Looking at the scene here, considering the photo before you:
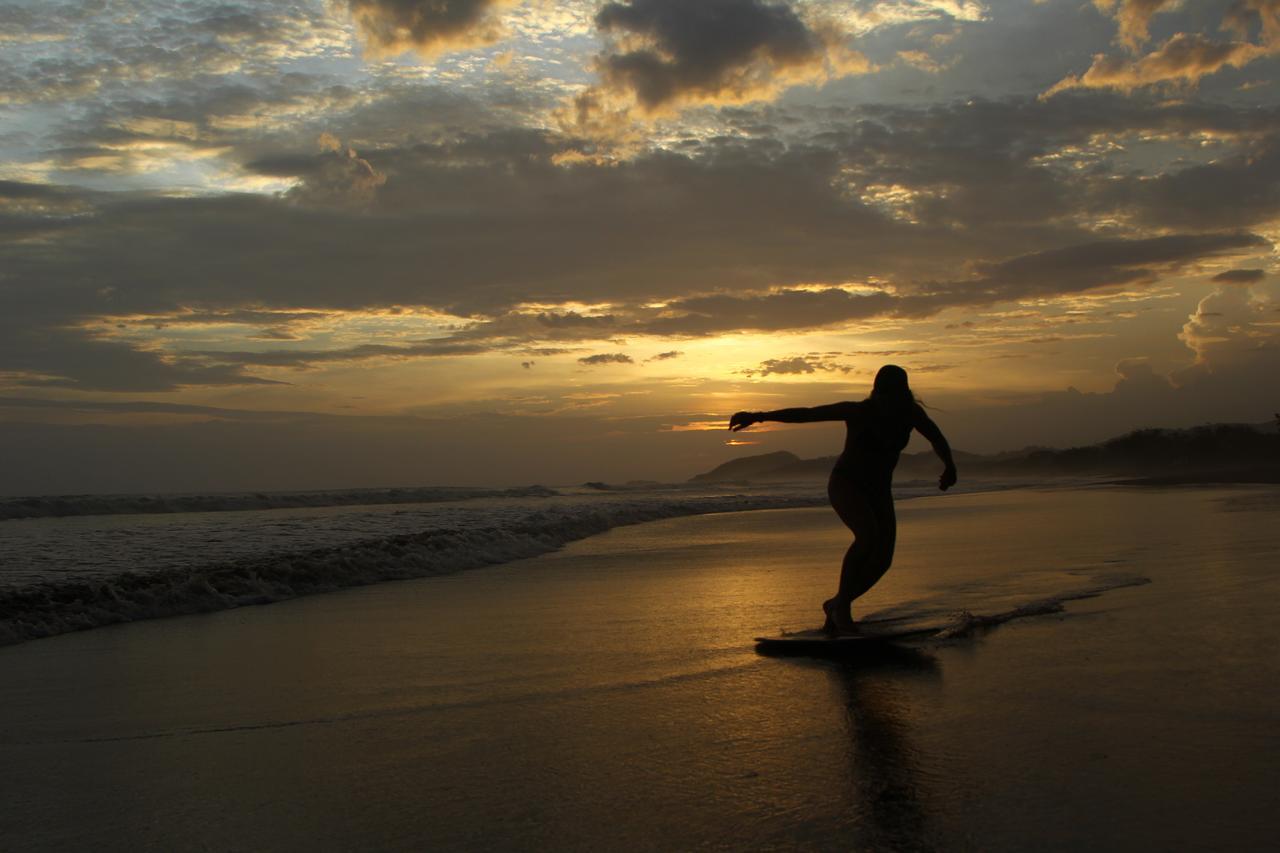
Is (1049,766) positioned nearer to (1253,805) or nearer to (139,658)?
(1253,805)

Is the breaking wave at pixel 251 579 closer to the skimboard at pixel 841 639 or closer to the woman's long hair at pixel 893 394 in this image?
Result: the skimboard at pixel 841 639

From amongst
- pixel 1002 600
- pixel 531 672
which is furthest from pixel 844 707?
pixel 1002 600

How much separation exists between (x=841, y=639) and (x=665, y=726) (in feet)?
6.92

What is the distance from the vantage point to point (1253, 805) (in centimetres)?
331

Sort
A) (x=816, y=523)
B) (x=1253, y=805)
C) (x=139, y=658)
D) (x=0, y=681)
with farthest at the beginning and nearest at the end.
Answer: (x=816, y=523) → (x=139, y=658) → (x=0, y=681) → (x=1253, y=805)

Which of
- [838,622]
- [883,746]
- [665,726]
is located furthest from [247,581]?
[883,746]

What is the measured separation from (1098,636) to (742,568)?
6.08 meters

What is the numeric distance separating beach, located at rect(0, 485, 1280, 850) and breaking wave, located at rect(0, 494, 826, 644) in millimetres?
639

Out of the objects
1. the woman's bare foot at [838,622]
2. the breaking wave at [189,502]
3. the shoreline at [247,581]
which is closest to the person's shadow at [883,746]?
the woman's bare foot at [838,622]

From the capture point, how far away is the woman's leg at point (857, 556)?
6.80 metres

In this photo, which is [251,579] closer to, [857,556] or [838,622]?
[838,622]

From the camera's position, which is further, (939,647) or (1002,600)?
(1002,600)

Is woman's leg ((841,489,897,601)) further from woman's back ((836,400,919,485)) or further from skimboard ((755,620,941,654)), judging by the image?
skimboard ((755,620,941,654))

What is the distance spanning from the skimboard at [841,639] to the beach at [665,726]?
187 millimetres
